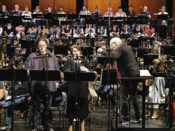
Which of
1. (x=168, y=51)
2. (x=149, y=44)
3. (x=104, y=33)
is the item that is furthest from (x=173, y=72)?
(x=104, y=33)

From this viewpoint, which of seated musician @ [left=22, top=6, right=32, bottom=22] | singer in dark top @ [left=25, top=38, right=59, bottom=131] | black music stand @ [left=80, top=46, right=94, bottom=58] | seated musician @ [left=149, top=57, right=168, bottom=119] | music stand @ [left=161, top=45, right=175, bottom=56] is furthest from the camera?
seated musician @ [left=22, top=6, right=32, bottom=22]

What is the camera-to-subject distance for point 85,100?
5711 mm

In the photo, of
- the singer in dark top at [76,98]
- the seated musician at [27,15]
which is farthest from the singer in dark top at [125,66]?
the seated musician at [27,15]

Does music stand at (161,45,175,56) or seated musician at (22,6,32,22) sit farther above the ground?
seated musician at (22,6,32,22)

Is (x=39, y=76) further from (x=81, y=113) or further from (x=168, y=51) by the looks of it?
(x=168, y=51)

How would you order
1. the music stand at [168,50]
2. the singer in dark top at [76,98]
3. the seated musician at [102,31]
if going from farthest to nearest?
the seated musician at [102,31] → the music stand at [168,50] → the singer in dark top at [76,98]

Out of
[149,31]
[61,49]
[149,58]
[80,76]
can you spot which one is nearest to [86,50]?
[61,49]

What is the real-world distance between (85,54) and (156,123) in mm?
3206

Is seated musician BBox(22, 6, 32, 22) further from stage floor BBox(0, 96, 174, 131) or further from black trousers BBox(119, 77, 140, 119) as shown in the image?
black trousers BBox(119, 77, 140, 119)

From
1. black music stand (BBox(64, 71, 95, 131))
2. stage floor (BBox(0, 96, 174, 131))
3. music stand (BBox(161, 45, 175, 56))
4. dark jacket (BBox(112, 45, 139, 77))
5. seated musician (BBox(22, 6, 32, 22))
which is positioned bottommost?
stage floor (BBox(0, 96, 174, 131))

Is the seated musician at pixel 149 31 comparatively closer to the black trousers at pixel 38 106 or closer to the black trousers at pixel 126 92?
the black trousers at pixel 126 92

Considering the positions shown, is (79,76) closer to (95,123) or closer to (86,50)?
(95,123)

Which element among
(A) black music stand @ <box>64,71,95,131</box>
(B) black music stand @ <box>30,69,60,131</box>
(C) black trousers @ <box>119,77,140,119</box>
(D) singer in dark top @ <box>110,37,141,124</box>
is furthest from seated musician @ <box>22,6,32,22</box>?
(A) black music stand @ <box>64,71,95,131</box>

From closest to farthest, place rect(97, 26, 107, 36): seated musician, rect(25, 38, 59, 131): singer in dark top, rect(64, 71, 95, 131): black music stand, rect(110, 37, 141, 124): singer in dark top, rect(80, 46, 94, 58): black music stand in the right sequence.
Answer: rect(64, 71, 95, 131): black music stand
rect(25, 38, 59, 131): singer in dark top
rect(110, 37, 141, 124): singer in dark top
rect(80, 46, 94, 58): black music stand
rect(97, 26, 107, 36): seated musician
